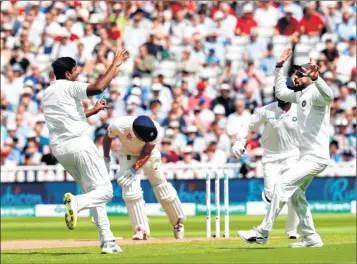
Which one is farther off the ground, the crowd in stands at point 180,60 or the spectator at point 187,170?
the crowd in stands at point 180,60

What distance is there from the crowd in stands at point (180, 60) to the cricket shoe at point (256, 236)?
11580 mm

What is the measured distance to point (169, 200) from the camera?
58.6ft

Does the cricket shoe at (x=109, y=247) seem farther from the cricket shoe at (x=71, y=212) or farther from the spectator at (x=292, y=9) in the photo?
the spectator at (x=292, y=9)

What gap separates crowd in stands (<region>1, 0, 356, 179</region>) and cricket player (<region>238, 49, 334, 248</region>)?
451 inches

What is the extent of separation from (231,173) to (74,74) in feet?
39.0

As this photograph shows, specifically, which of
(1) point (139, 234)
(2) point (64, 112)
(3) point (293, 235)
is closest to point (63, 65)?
(2) point (64, 112)

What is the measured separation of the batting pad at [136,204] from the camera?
1738cm

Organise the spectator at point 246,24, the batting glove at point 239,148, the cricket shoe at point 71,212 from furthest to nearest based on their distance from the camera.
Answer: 1. the spectator at point 246,24
2. the batting glove at point 239,148
3. the cricket shoe at point 71,212

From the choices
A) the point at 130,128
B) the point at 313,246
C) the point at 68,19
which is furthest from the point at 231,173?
the point at 313,246

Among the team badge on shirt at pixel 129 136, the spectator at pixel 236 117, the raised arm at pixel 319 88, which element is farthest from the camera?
the spectator at pixel 236 117

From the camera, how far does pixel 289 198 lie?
14133mm

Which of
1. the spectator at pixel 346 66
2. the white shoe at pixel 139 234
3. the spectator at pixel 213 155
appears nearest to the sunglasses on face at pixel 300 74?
the white shoe at pixel 139 234

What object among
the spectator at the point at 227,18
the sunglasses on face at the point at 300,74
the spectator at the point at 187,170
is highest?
the spectator at the point at 227,18

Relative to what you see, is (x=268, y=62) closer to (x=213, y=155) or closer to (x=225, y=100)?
(x=225, y=100)
